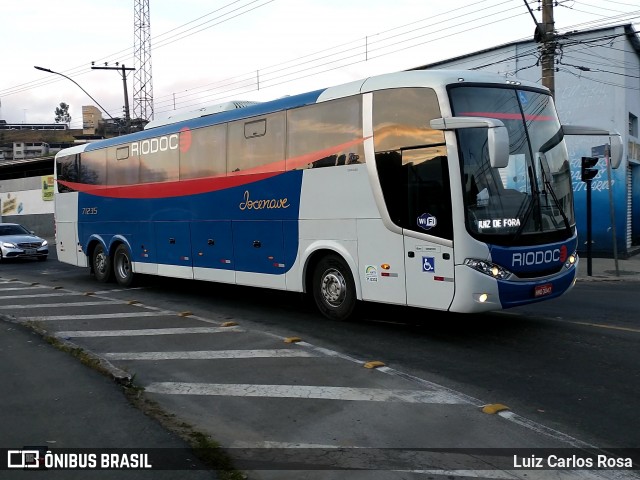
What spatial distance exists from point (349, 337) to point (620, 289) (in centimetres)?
801

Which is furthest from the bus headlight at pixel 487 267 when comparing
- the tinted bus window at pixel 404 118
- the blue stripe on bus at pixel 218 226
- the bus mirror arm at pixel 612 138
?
the blue stripe on bus at pixel 218 226

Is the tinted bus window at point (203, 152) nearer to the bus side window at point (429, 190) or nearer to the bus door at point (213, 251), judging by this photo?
the bus door at point (213, 251)

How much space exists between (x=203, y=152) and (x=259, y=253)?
2.50m

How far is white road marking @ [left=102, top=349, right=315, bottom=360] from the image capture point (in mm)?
7105

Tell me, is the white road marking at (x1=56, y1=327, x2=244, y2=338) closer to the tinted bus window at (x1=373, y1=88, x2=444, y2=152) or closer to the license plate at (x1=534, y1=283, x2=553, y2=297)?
the tinted bus window at (x1=373, y1=88, x2=444, y2=152)

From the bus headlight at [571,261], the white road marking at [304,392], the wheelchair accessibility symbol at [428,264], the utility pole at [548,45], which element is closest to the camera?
the white road marking at [304,392]

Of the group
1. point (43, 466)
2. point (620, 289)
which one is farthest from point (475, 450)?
point (620, 289)

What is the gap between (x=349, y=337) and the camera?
8.02 metres

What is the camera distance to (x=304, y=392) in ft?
18.6

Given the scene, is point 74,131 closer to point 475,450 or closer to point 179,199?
point 179,199

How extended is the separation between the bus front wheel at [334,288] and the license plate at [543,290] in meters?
2.51

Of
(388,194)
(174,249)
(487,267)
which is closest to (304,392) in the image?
(487,267)

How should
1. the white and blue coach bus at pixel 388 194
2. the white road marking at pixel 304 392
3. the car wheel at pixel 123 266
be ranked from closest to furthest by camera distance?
1. the white road marking at pixel 304 392
2. the white and blue coach bus at pixel 388 194
3. the car wheel at pixel 123 266

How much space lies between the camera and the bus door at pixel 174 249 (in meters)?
11.8
